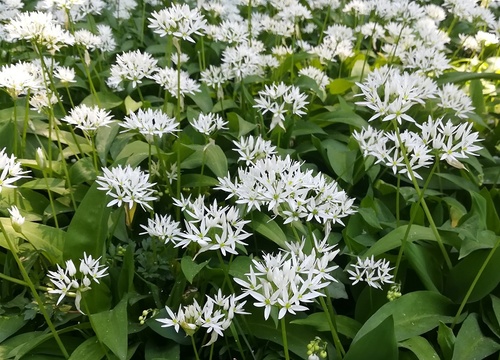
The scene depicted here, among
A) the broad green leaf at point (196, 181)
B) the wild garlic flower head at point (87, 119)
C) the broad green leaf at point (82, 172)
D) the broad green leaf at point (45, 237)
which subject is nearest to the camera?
the broad green leaf at point (45, 237)

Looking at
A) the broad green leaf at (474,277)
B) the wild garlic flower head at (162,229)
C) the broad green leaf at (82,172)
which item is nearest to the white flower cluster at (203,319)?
the wild garlic flower head at (162,229)

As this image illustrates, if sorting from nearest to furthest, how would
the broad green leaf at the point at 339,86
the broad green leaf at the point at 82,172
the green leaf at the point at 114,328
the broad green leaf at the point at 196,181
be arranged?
the green leaf at the point at 114,328 < the broad green leaf at the point at 196,181 < the broad green leaf at the point at 82,172 < the broad green leaf at the point at 339,86

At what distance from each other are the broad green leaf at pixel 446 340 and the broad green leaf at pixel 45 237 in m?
1.47

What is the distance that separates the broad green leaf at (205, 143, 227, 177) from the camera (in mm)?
2455

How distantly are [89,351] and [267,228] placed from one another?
0.81 metres

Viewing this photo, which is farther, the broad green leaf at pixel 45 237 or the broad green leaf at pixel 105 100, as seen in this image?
the broad green leaf at pixel 105 100

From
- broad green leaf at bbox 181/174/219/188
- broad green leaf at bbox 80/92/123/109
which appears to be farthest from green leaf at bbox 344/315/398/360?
broad green leaf at bbox 80/92/123/109

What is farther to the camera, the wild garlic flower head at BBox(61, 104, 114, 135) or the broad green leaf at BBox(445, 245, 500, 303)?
the wild garlic flower head at BBox(61, 104, 114, 135)

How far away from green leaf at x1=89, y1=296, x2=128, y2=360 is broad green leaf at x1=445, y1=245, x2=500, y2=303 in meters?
1.30

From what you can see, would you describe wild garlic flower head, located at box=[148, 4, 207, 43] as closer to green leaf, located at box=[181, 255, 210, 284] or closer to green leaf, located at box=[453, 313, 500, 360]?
green leaf, located at box=[181, 255, 210, 284]

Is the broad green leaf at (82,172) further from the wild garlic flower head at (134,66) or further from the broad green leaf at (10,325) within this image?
the broad green leaf at (10,325)

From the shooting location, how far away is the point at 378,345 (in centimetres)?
169

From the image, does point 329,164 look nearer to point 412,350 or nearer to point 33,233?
point 412,350

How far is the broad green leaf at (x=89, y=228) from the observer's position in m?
2.15
